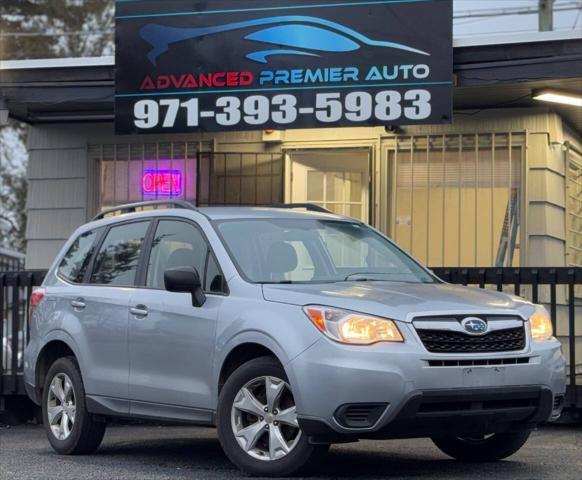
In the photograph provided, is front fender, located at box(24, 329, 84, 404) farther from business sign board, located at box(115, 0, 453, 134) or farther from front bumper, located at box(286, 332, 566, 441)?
business sign board, located at box(115, 0, 453, 134)

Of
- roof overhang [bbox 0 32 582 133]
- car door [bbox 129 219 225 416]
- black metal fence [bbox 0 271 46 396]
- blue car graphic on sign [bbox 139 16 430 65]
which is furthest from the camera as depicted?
blue car graphic on sign [bbox 139 16 430 65]

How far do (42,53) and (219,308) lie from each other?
26.3 metres

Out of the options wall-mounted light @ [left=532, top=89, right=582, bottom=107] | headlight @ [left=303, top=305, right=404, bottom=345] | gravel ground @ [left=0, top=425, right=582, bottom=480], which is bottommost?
gravel ground @ [left=0, top=425, right=582, bottom=480]

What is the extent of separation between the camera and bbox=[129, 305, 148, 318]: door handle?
7.67 meters

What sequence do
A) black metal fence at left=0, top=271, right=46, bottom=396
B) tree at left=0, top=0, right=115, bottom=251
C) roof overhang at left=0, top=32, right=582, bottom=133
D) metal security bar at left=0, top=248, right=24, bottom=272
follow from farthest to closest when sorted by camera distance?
tree at left=0, top=0, right=115, bottom=251, metal security bar at left=0, top=248, right=24, bottom=272, black metal fence at left=0, top=271, right=46, bottom=396, roof overhang at left=0, top=32, right=582, bottom=133

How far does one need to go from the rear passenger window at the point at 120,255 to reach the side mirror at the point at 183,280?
36.8 inches

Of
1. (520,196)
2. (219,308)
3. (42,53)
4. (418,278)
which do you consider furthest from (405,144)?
(42,53)

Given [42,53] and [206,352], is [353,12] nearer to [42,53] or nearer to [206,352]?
[206,352]

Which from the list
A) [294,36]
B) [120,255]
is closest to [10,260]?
[294,36]

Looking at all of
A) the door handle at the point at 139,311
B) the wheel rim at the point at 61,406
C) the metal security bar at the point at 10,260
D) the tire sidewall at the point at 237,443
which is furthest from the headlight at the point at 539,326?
the metal security bar at the point at 10,260

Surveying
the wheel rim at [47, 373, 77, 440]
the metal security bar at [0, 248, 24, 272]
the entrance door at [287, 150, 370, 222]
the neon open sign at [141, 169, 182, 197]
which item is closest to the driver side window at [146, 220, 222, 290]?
the wheel rim at [47, 373, 77, 440]

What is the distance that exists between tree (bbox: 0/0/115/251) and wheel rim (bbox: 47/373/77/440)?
24043 mm

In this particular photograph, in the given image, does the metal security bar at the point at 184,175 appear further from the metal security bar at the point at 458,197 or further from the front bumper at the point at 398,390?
the front bumper at the point at 398,390

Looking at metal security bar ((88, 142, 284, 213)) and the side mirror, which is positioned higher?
metal security bar ((88, 142, 284, 213))
